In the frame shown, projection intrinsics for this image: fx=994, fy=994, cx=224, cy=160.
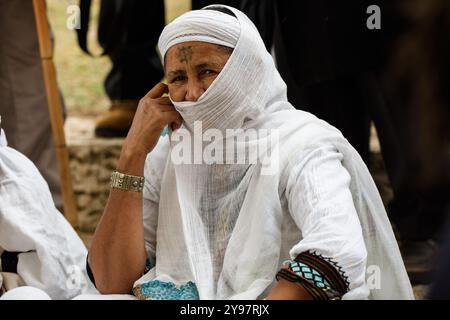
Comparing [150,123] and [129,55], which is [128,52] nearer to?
[129,55]

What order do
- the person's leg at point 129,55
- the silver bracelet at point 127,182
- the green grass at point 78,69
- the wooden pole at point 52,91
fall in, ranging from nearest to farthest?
the silver bracelet at point 127,182 < the wooden pole at point 52,91 < the person's leg at point 129,55 < the green grass at point 78,69

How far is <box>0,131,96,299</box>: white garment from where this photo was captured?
3000 millimetres

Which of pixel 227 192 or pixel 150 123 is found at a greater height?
pixel 150 123

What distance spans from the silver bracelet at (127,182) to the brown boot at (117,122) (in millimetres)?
2396

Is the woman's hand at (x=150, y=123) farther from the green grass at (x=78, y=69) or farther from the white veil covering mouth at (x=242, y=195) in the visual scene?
the green grass at (x=78, y=69)

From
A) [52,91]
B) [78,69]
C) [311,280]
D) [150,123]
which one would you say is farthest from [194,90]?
[78,69]

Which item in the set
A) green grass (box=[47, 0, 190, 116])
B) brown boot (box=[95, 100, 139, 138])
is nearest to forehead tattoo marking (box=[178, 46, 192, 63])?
brown boot (box=[95, 100, 139, 138])

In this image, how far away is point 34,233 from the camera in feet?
9.91

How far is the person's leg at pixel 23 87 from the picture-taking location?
478cm

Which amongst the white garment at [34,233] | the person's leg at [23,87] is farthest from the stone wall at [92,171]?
the white garment at [34,233]

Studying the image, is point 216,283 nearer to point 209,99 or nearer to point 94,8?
point 209,99

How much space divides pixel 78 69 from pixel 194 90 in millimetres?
4267

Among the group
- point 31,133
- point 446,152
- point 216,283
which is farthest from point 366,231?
point 31,133

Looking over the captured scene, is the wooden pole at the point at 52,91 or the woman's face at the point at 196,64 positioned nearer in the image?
the woman's face at the point at 196,64
